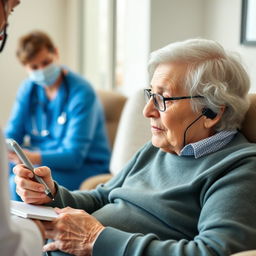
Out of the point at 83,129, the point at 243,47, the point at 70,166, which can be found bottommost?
the point at 70,166

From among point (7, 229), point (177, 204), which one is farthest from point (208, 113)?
point (7, 229)

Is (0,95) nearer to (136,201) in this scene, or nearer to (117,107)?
(117,107)

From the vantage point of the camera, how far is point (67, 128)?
2994mm

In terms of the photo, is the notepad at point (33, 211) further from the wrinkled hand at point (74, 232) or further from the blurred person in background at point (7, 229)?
the blurred person in background at point (7, 229)

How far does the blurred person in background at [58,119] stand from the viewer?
2.89m

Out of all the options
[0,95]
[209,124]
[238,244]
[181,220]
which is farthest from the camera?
[0,95]

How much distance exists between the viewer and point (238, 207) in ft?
4.64

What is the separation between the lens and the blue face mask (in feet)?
9.94

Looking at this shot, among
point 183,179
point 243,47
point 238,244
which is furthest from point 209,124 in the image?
point 243,47

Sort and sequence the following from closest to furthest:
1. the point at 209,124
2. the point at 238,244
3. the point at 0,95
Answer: the point at 238,244 → the point at 209,124 → the point at 0,95

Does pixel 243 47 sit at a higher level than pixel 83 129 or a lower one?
higher

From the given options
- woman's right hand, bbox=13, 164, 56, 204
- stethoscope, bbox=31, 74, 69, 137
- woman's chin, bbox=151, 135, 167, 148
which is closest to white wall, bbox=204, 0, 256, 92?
woman's chin, bbox=151, 135, 167, 148

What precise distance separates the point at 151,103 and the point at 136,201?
328 mm

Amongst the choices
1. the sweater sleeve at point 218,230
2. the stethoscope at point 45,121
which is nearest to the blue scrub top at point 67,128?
the stethoscope at point 45,121
